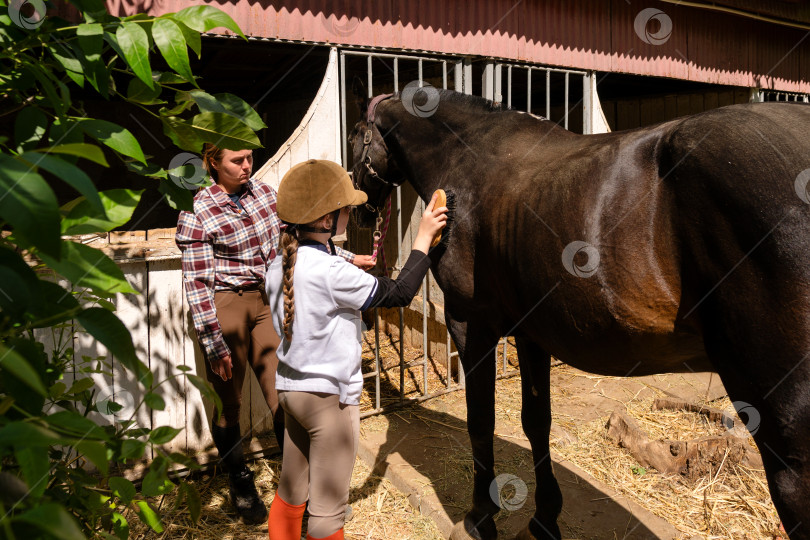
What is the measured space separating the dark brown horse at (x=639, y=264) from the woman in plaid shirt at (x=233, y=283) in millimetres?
704

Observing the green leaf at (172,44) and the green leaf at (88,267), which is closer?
the green leaf at (88,267)

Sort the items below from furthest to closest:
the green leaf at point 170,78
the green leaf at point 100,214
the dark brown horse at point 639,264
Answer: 1. the dark brown horse at point 639,264
2. the green leaf at point 170,78
3. the green leaf at point 100,214

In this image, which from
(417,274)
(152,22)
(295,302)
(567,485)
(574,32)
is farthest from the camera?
(574,32)

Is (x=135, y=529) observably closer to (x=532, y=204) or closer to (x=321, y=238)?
(x=321, y=238)

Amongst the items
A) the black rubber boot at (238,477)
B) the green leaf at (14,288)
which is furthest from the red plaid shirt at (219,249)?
the green leaf at (14,288)

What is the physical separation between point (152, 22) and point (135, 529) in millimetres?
2712

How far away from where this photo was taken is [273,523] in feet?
7.51

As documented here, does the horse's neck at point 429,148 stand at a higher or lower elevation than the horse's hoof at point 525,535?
higher

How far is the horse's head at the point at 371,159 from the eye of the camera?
3500 mm

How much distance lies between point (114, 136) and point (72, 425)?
53 cm

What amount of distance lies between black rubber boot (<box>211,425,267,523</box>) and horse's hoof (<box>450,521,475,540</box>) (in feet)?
3.26

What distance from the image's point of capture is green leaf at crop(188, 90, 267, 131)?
1131 millimetres

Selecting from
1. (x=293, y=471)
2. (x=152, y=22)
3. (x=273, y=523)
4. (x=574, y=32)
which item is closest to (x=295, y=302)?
(x=293, y=471)

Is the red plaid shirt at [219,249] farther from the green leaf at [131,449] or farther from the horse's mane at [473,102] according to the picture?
the green leaf at [131,449]
